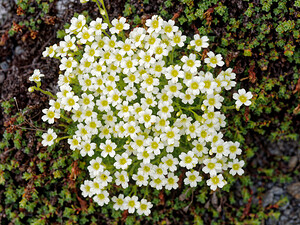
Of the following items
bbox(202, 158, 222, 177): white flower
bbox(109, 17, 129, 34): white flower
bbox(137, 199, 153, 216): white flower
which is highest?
bbox(109, 17, 129, 34): white flower

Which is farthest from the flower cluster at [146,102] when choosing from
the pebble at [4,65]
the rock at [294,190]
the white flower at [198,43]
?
the rock at [294,190]

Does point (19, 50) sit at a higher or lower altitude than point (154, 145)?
→ higher

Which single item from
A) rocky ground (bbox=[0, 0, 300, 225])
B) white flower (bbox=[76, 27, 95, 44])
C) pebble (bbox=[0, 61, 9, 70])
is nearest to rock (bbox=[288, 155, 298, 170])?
rocky ground (bbox=[0, 0, 300, 225])

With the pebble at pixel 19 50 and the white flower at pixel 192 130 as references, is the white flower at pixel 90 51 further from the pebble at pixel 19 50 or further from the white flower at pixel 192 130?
the pebble at pixel 19 50

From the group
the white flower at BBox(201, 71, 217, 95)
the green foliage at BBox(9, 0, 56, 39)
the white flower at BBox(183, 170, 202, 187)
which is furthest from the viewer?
the green foliage at BBox(9, 0, 56, 39)

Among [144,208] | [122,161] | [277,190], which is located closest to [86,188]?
[122,161]

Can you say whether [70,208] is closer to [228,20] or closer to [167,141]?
[167,141]

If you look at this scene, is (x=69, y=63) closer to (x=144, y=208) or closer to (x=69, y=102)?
(x=69, y=102)

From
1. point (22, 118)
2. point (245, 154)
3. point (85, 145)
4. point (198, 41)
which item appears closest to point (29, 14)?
point (22, 118)

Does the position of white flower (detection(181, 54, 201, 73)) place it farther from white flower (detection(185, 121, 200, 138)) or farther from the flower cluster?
white flower (detection(185, 121, 200, 138))
